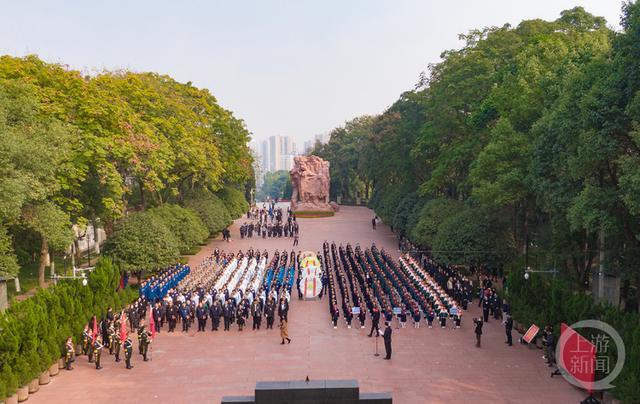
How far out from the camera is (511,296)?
18094 millimetres

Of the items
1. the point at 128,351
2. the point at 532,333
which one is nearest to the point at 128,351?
the point at 128,351

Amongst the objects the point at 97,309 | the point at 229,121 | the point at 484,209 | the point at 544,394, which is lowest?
the point at 544,394

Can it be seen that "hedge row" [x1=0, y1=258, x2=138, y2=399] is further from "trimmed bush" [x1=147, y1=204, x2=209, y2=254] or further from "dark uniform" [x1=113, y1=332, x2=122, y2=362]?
"trimmed bush" [x1=147, y1=204, x2=209, y2=254]

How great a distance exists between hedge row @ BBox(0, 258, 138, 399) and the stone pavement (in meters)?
0.82

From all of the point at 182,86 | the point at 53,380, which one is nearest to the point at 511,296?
the point at 53,380

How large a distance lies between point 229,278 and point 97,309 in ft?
22.8

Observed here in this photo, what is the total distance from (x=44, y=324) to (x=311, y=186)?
40618 mm

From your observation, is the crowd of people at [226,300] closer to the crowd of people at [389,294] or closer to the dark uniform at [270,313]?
the dark uniform at [270,313]

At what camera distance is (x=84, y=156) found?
22.1 meters

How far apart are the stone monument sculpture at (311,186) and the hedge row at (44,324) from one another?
35617mm

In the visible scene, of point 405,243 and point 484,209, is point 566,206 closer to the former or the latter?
point 484,209

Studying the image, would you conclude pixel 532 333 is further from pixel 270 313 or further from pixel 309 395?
pixel 309 395

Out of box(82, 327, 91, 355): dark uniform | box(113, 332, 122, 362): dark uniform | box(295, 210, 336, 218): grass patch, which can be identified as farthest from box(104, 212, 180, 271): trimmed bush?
box(295, 210, 336, 218): grass patch

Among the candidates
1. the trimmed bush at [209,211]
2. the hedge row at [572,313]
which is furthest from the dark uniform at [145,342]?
the trimmed bush at [209,211]
